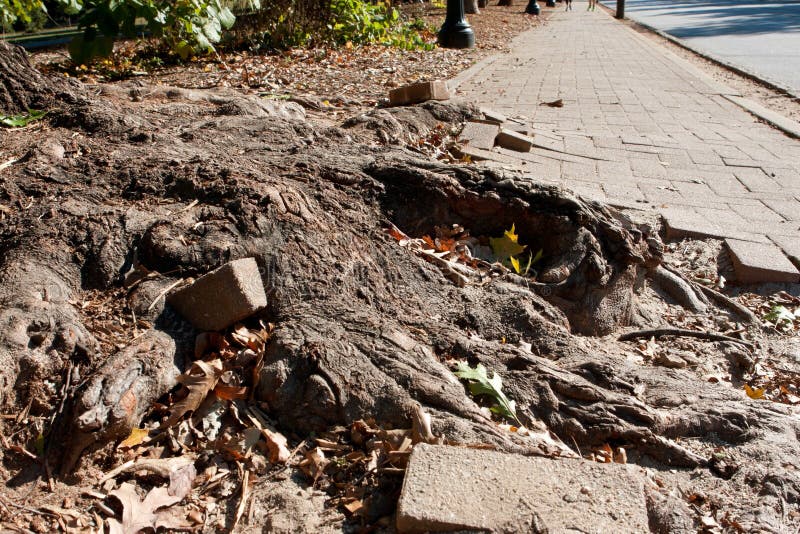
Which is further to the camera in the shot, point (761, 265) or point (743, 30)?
point (743, 30)

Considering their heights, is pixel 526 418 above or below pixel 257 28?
below

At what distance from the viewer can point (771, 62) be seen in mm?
11469

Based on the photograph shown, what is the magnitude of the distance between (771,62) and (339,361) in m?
11.7

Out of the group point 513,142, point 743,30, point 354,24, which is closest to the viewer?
point 513,142

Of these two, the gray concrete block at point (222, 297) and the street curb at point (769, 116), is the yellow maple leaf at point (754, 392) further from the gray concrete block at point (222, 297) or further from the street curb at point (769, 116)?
the street curb at point (769, 116)

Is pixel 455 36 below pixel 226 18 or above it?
below

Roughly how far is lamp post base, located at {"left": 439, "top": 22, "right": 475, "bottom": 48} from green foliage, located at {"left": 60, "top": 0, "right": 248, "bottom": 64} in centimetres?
492

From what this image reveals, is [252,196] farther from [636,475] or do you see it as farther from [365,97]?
[365,97]

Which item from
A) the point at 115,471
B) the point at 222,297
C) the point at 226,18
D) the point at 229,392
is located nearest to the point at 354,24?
the point at 226,18

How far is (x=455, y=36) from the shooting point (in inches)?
469

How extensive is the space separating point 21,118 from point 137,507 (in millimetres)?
2450

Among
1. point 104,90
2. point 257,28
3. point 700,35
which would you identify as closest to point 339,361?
point 104,90

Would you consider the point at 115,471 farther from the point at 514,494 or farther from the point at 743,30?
the point at 743,30

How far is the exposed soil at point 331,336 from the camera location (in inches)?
79.5
